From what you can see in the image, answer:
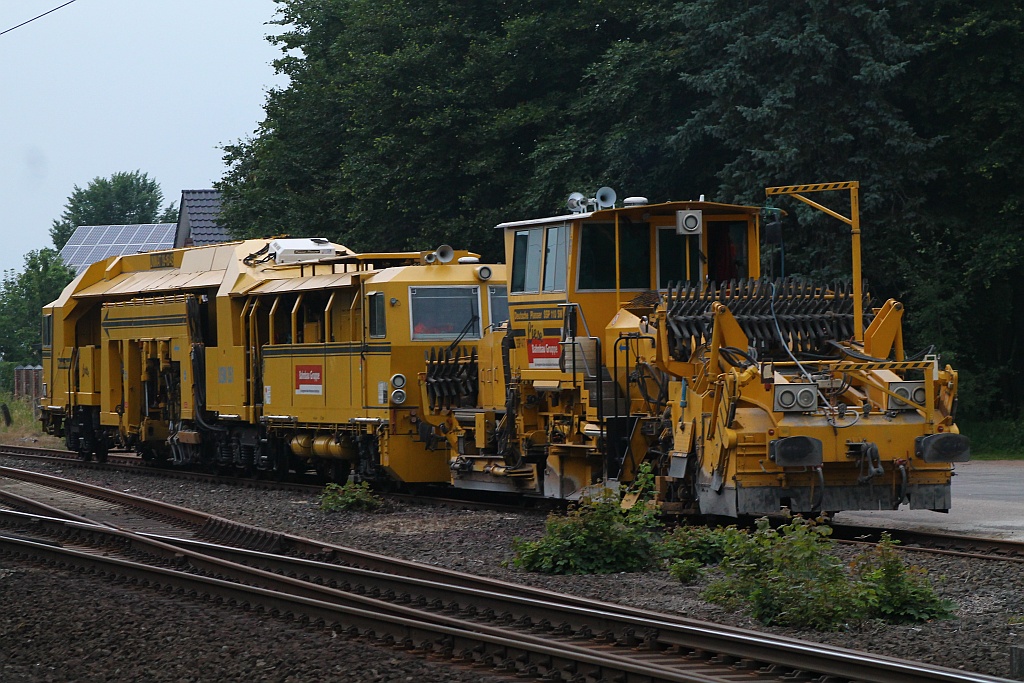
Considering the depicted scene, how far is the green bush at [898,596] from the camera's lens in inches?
374

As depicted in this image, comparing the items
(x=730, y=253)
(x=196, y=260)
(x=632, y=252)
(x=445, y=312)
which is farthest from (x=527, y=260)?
(x=196, y=260)

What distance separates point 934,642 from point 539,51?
24.7 meters

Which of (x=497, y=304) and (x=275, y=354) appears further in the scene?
(x=275, y=354)

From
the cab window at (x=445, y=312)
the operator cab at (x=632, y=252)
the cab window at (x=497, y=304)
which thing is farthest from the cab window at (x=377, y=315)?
the operator cab at (x=632, y=252)

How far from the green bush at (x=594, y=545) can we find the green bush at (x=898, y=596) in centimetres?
278

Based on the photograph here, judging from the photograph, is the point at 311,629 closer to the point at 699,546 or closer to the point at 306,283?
the point at 699,546

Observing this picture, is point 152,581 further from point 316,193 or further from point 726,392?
point 316,193

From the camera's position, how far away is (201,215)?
2122 inches

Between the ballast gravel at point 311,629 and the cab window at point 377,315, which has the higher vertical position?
the cab window at point 377,315

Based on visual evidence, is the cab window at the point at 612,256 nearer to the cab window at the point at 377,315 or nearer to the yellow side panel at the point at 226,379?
the cab window at the point at 377,315

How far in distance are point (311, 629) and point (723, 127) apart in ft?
60.5

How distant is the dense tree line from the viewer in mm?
25766

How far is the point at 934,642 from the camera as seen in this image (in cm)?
863

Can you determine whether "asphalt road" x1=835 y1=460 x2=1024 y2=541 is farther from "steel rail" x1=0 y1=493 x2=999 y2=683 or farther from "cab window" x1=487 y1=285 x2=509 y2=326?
"steel rail" x1=0 y1=493 x2=999 y2=683
